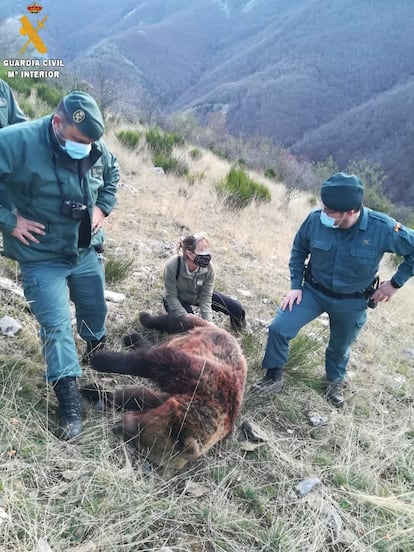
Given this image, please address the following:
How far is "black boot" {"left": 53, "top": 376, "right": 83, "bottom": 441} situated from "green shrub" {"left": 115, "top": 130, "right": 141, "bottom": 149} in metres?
8.16

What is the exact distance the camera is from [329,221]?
10.7 ft

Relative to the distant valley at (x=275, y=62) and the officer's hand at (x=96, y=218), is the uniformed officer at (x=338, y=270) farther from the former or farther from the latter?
the distant valley at (x=275, y=62)

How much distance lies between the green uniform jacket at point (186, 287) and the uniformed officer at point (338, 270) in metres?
0.67

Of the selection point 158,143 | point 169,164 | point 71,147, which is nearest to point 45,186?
point 71,147

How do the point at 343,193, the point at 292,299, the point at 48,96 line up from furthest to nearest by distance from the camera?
the point at 48,96 → the point at 292,299 → the point at 343,193

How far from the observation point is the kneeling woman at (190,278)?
3.61 meters

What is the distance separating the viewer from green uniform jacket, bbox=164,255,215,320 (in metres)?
3.72

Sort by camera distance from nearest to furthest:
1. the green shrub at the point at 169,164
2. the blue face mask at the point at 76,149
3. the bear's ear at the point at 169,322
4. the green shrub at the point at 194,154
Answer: the blue face mask at the point at 76,149, the bear's ear at the point at 169,322, the green shrub at the point at 169,164, the green shrub at the point at 194,154

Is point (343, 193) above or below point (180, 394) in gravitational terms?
above

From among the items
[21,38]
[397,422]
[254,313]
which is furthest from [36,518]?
[21,38]

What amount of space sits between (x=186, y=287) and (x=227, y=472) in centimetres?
158

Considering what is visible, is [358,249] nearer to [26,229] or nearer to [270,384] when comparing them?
[270,384]

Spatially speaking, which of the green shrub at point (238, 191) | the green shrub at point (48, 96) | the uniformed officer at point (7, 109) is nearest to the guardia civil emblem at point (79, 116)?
the uniformed officer at point (7, 109)

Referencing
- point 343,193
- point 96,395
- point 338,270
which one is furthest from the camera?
point 338,270
